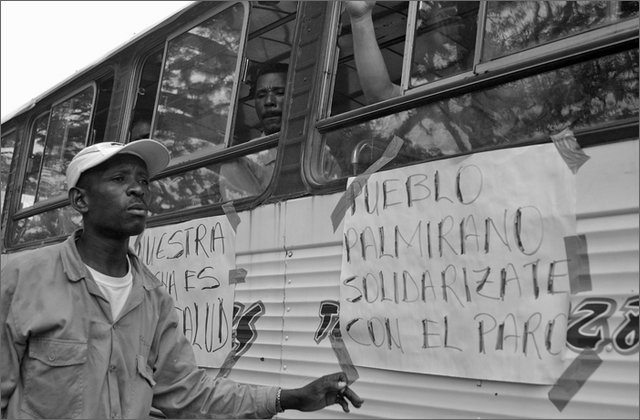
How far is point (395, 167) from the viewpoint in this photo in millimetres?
2623

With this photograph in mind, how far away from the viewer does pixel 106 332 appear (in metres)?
2.26

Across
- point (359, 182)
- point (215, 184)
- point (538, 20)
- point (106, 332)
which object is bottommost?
point (106, 332)

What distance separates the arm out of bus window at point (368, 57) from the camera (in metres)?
2.82

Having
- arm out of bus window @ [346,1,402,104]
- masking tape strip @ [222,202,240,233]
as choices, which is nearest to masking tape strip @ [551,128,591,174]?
arm out of bus window @ [346,1,402,104]

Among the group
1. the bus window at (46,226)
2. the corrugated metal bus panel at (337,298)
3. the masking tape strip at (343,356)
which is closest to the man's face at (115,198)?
A: the corrugated metal bus panel at (337,298)

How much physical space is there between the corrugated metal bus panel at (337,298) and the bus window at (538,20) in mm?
430

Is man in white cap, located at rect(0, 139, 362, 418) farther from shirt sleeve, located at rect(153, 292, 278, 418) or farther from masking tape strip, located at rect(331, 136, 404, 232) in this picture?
masking tape strip, located at rect(331, 136, 404, 232)

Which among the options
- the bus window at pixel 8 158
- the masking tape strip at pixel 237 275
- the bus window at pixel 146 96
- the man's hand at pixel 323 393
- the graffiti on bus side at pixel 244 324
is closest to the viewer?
the man's hand at pixel 323 393

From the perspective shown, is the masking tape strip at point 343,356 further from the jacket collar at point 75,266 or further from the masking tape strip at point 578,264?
the masking tape strip at point 578,264

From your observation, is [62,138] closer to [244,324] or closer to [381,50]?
[244,324]

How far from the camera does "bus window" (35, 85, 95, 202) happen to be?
515 centimetres

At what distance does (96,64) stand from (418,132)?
3056mm

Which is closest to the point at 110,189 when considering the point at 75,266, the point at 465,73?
the point at 75,266

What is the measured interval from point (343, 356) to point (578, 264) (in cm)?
96
